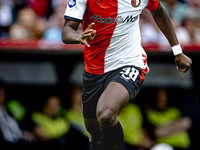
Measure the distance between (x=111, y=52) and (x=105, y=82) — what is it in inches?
13.8

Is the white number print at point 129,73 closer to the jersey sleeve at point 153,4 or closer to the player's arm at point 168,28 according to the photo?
the player's arm at point 168,28

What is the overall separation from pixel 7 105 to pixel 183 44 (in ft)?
11.7

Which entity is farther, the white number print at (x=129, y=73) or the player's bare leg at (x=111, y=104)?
the white number print at (x=129, y=73)

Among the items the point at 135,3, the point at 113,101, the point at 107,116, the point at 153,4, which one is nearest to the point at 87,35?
the point at 113,101

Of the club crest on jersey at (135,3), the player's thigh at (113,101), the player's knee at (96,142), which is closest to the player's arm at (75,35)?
the player's thigh at (113,101)

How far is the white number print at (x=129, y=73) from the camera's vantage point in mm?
3658

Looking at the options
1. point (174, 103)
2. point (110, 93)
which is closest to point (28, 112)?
point (174, 103)

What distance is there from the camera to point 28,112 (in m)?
6.76

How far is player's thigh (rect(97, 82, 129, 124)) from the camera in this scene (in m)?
3.33

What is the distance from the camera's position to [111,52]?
12.6 ft

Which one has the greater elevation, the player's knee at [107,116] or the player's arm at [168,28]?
the player's arm at [168,28]

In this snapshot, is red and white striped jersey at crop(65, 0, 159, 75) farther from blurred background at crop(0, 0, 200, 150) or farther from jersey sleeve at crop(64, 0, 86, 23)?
blurred background at crop(0, 0, 200, 150)

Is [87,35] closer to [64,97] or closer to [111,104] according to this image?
[111,104]

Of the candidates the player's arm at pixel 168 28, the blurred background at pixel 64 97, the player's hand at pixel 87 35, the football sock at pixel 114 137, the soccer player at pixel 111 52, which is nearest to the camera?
the player's hand at pixel 87 35
